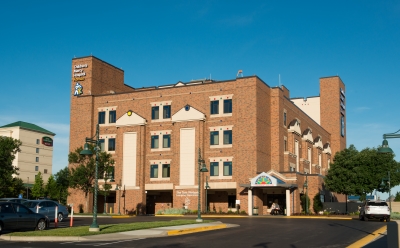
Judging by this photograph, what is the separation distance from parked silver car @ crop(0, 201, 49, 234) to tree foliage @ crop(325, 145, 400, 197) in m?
42.9

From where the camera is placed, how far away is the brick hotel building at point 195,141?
5769 cm

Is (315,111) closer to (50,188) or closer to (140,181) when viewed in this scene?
(140,181)

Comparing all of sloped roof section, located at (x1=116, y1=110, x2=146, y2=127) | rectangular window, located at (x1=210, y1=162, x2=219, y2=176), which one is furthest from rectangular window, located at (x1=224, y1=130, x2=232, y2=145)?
sloped roof section, located at (x1=116, y1=110, x2=146, y2=127)

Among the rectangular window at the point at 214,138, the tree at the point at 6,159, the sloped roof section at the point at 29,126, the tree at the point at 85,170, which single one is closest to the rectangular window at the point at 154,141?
the tree at the point at 85,170

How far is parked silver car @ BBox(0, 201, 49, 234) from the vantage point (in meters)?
24.9

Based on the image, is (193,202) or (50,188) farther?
(50,188)

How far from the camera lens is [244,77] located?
5872 cm

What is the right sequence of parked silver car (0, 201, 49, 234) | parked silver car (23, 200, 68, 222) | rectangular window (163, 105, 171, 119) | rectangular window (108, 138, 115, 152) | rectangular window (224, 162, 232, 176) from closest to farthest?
parked silver car (0, 201, 49, 234) → parked silver car (23, 200, 68, 222) → rectangular window (224, 162, 232, 176) → rectangular window (163, 105, 171, 119) → rectangular window (108, 138, 115, 152)

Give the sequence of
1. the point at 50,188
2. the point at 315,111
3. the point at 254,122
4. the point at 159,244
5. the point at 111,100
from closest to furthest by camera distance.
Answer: the point at 159,244
the point at 254,122
the point at 111,100
the point at 315,111
the point at 50,188

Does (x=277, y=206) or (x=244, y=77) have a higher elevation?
(x=244, y=77)

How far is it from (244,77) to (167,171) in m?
15.1

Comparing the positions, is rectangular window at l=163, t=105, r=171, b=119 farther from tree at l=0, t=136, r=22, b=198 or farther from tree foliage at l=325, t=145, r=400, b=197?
tree foliage at l=325, t=145, r=400, b=197

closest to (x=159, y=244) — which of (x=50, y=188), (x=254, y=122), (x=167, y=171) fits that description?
(x=254, y=122)

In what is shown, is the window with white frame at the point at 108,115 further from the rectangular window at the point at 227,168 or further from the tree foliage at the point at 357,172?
the tree foliage at the point at 357,172
